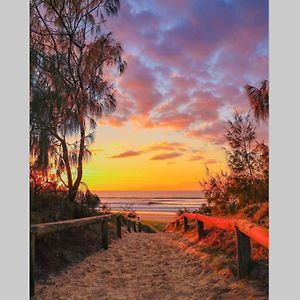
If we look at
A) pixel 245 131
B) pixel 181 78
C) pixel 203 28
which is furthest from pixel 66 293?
pixel 245 131

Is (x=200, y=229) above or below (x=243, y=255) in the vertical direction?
below

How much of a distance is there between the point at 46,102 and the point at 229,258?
2911mm

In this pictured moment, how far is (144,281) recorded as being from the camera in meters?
4.52

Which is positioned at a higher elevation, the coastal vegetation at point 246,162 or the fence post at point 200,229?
the coastal vegetation at point 246,162

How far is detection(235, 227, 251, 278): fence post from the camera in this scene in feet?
12.8

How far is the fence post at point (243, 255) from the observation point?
390 centimetres

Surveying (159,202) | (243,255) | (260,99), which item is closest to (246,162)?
(260,99)

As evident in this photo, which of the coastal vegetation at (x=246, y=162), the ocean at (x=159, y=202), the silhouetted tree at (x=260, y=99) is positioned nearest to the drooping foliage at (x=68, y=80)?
the coastal vegetation at (x=246, y=162)

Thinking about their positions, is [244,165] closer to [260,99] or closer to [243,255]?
[260,99]

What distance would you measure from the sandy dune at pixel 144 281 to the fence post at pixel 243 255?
0.39 feet

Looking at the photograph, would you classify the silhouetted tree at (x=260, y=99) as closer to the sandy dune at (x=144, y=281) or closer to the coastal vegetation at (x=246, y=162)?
the coastal vegetation at (x=246, y=162)

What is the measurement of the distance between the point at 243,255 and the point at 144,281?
121 centimetres

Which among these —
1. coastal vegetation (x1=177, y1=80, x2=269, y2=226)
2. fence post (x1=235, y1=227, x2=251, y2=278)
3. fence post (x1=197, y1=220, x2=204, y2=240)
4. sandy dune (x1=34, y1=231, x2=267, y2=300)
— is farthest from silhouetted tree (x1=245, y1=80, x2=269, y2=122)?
fence post (x1=235, y1=227, x2=251, y2=278)

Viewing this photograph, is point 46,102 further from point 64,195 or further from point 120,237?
point 120,237
